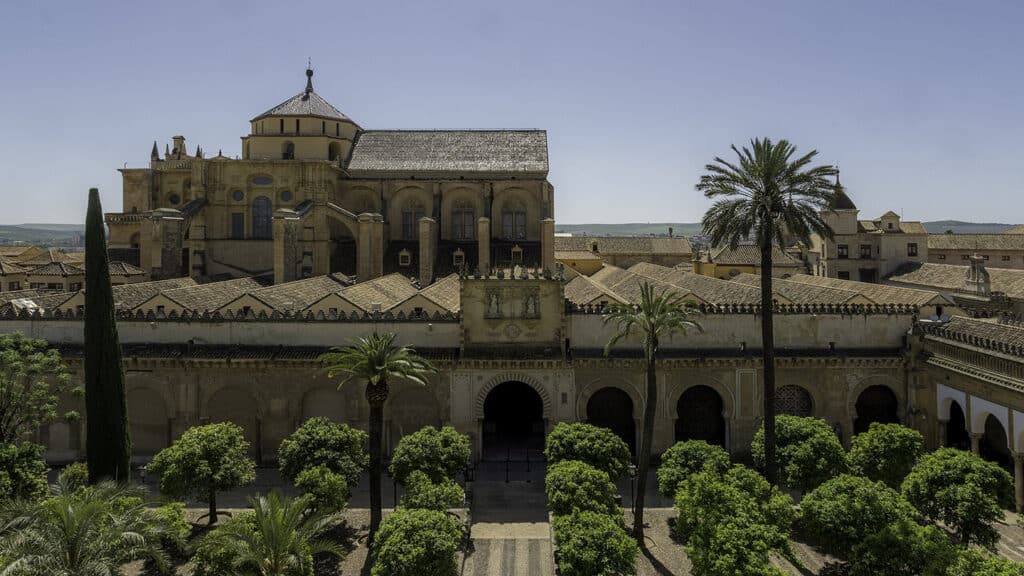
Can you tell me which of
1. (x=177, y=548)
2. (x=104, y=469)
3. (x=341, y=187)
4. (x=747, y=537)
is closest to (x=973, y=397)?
(x=747, y=537)

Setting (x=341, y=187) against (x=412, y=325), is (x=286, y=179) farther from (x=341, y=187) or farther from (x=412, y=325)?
(x=412, y=325)

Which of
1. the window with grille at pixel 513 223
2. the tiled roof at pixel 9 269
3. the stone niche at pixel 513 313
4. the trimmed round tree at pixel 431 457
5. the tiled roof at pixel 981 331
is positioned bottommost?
the trimmed round tree at pixel 431 457

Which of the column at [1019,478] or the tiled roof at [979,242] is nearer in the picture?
the column at [1019,478]

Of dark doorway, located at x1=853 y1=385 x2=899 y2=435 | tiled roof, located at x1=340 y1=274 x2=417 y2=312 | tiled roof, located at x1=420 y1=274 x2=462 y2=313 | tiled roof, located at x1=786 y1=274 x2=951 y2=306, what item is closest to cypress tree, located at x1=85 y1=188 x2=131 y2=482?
Result: tiled roof, located at x1=340 y1=274 x2=417 y2=312

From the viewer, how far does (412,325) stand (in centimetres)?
2991

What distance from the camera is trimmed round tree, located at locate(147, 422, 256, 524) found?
2178cm

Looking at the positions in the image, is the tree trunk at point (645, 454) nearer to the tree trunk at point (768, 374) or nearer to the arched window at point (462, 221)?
the tree trunk at point (768, 374)

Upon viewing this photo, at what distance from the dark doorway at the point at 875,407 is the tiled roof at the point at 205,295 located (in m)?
27.0

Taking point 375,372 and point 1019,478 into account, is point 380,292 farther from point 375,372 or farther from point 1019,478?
point 1019,478

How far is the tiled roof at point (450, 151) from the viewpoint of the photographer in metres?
49.7

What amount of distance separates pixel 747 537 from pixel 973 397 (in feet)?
46.8

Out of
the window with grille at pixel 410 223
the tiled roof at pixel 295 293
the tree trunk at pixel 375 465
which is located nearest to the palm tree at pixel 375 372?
the tree trunk at pixel 375 465

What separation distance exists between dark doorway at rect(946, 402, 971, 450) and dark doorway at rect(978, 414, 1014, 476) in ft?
1.90

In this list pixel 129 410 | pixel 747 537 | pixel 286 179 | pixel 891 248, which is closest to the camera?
pixel 747 537
